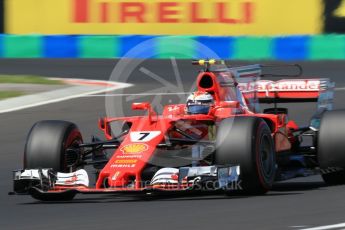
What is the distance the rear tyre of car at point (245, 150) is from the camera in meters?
9.17

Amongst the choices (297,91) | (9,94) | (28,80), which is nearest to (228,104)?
(297,91)

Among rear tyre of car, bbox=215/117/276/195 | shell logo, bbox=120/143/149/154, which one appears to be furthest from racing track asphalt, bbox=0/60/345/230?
shell logo, bbox=120/143/149/154

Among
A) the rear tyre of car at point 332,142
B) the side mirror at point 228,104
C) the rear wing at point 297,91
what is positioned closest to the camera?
the rear tyre of car at point 332,142

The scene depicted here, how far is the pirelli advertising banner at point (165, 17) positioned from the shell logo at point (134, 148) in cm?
1232

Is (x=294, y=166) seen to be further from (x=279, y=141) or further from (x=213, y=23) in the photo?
(x=213, y=23)

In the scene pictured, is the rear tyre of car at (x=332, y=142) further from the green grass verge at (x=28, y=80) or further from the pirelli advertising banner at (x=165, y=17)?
the pirelli advertising banner at (x=165, y=17)

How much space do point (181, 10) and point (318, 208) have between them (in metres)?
14.2

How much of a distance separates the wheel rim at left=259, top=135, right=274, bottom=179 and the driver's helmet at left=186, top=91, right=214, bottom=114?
0.75 metres

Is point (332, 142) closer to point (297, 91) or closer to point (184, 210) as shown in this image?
point (297, 91)

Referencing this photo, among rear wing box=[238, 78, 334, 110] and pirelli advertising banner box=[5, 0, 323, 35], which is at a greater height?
pirelli advertising banner box=[5, 0, 323, 35]

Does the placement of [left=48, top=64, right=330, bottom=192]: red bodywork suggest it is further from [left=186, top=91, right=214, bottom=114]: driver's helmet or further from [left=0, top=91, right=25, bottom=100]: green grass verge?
[left=0, top=91, right=25, bottom=100]: green grass verge

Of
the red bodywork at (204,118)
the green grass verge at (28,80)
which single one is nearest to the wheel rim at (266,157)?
the red bodywork at (204,118)

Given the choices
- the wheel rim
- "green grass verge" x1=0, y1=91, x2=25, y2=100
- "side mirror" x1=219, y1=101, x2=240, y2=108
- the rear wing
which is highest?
the rear wing

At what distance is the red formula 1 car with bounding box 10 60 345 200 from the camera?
917 cm
